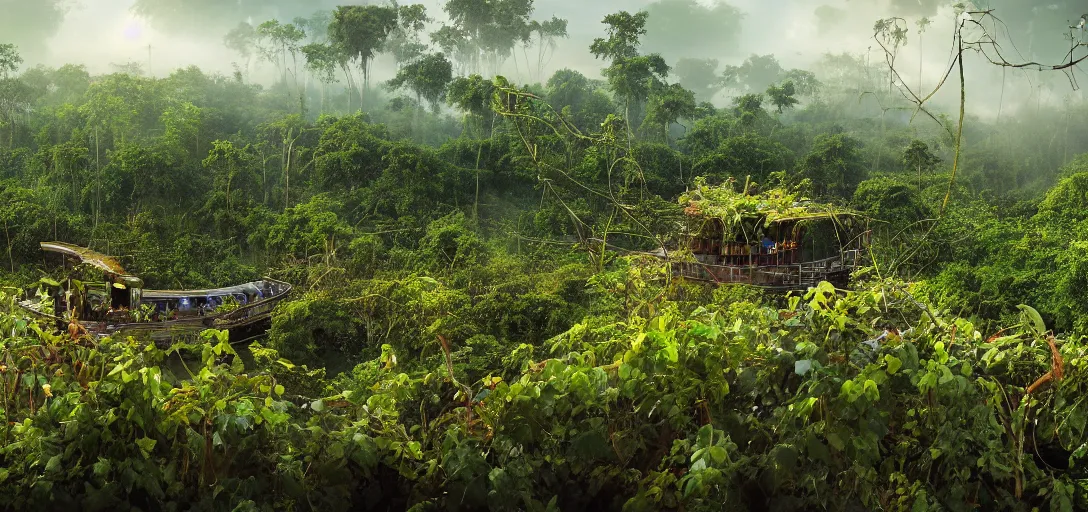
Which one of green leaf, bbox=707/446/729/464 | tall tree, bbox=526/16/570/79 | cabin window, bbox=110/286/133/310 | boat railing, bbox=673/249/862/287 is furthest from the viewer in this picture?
tall tree, bbox=526/16/570/79

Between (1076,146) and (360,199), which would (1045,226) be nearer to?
(360,199)

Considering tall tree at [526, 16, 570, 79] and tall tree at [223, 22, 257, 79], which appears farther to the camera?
tall tree at [223, 22, 257, 79]

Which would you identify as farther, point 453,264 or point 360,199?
point 360,199

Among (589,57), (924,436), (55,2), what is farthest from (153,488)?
(589,57)

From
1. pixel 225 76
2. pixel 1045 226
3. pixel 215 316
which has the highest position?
pixel 225 76

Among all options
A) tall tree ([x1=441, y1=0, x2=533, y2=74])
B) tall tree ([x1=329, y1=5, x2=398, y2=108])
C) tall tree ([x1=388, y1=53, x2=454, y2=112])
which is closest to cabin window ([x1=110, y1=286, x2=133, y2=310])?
tall tree ([x1=388, y1=53, x2=454, y2=112])

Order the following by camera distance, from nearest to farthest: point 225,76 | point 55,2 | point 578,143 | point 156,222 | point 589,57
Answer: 1. point 156,222
2. point 578,143
3. point 55,2
4. point 225,76
5. point 589,57

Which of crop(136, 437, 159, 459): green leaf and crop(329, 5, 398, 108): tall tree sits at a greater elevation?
crop(329, 5, 398, 108): tall tree

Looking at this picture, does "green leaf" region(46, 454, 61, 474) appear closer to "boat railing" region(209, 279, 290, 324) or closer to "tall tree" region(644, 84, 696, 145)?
"boat railing" region(209, 279, 290, 324)
